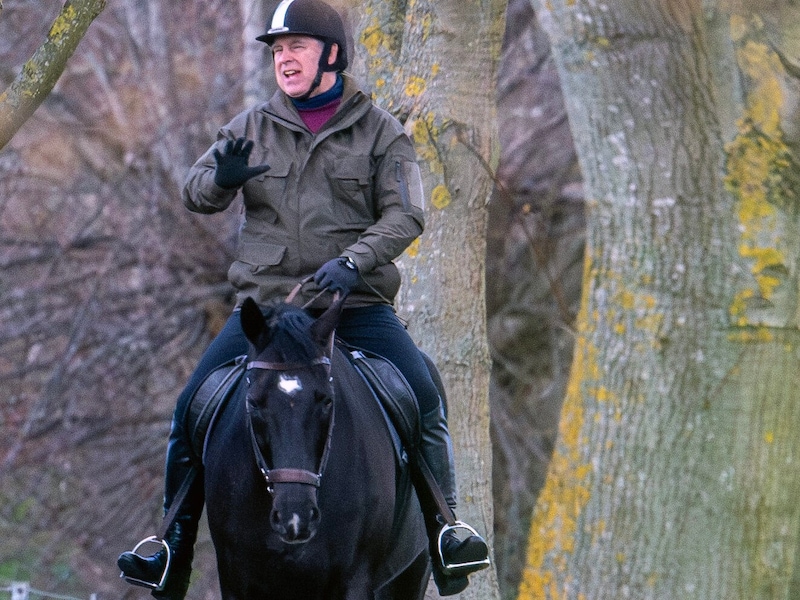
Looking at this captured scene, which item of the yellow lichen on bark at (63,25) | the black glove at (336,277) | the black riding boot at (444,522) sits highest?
the yellow lichen on bark at (63,25)

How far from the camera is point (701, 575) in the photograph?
7.72m

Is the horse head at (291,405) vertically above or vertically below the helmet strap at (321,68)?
below

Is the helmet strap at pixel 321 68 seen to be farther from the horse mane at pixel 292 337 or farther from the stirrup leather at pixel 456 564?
the stirrup leather at pixel 456 564

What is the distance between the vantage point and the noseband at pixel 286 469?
432 centimetres

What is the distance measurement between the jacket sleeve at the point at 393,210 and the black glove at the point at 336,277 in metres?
0.08

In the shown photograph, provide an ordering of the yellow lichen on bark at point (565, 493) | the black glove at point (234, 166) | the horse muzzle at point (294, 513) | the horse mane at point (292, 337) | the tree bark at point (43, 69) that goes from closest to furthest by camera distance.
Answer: the horse muzzle at point (294, 513)
the horse mane at point (292, 337)
the black glove at point (234, 166)
the tree bark at point (43, 69)
the yellow lichen on bark at point (565, 493)

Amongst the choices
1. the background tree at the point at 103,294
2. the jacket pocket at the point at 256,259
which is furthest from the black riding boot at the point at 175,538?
the background tree at the point at 103,294

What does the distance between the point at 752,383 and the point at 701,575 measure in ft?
3.85

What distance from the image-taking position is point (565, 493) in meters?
8.07

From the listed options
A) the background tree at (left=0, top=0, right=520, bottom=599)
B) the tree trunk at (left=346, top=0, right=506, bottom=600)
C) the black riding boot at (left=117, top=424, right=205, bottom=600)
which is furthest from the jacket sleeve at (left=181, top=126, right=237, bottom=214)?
the background tree at (left=0, top=0, right=520, bottom=599)

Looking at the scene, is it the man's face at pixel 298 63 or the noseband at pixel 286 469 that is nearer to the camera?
the noseband at pixel 286 469

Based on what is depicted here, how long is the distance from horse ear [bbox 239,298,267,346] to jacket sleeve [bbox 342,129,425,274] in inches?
17.0

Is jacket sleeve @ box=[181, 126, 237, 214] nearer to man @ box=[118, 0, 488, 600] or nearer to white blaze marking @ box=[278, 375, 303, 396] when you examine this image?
man @ box=[118, 0, 488, 600]

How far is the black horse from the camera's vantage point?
4.40 metres
